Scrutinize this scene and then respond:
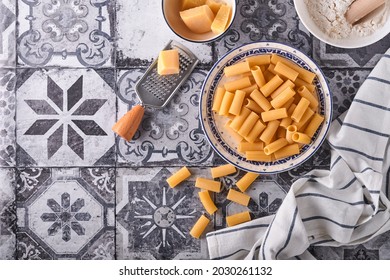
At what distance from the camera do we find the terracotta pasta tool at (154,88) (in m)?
1.22

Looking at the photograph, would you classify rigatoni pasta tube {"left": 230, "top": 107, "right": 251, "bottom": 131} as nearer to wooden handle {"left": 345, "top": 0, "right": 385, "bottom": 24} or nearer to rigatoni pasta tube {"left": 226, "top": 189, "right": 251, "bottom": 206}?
rigatoni pasta tube {"left": 226, "top": 189, "right": 251, "bottom": 206}

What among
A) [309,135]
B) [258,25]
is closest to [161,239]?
[309,135]

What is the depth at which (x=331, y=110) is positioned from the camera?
46.3 inches

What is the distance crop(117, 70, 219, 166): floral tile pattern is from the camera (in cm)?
125

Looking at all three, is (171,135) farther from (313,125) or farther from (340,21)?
(340,21)

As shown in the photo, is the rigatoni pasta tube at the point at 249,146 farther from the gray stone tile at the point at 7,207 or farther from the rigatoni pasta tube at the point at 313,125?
the gray stone tile at the point at 7,207

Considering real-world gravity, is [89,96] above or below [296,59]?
below

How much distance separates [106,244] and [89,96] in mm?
348

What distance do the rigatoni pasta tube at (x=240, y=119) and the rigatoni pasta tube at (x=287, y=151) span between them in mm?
102

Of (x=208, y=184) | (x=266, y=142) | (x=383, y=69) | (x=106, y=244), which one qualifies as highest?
(x=383, y=69)

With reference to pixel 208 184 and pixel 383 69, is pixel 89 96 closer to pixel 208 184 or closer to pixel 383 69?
pixel 208 184

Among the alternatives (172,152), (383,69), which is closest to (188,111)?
(172,152)

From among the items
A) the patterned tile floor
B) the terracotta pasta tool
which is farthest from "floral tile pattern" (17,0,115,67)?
the terracotta pasta tool

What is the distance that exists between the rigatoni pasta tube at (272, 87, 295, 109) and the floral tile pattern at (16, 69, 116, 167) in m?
0.38
